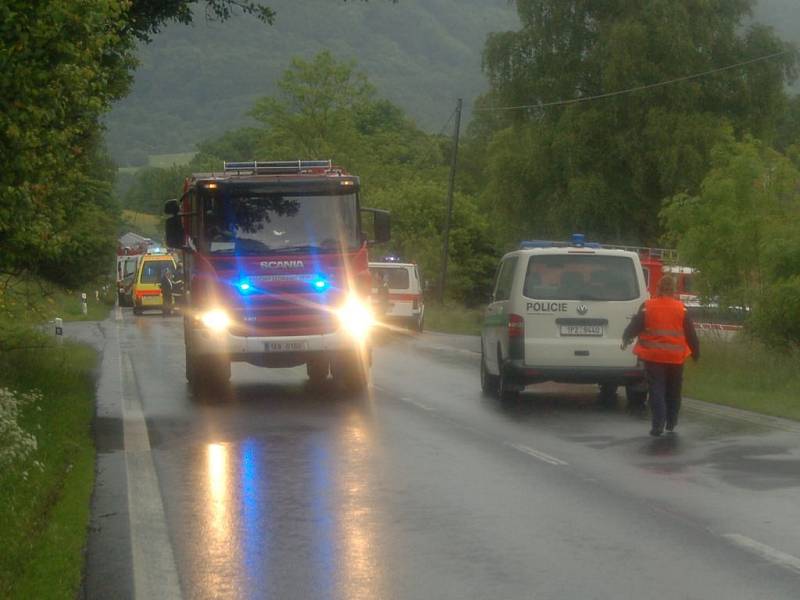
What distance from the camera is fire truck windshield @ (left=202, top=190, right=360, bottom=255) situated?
18438 mm

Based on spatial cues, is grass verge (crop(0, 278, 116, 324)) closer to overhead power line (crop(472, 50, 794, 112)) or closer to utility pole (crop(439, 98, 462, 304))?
utility pole (crop(439, 98, 462, 304))

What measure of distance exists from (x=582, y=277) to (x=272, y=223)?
4125mm

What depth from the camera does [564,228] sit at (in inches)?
2042

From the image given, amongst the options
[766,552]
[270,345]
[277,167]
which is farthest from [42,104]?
[277,167]

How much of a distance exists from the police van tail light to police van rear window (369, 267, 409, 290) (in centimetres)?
2134

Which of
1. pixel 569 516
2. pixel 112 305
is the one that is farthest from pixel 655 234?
pixel 569 516

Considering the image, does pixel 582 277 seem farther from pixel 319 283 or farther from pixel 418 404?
pixel 319 283

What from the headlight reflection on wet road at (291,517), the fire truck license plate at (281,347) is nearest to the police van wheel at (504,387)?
the fire truck license plate at (281,347)

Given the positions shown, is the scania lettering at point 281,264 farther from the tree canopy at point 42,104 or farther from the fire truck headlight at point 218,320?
the tree canopy at point 42,104

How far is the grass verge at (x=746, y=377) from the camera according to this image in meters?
17.9

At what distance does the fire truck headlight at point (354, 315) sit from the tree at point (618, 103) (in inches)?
1237

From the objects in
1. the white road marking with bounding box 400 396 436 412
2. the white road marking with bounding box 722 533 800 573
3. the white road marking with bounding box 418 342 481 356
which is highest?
the white road marking with bounding box 418 342 481 356

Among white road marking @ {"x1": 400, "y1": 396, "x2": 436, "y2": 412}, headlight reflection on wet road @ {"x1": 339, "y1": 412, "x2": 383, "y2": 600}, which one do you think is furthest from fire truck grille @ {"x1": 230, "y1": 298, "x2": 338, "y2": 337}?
headlight reflection on wet road @ {"x1": 339, "y1": 412, "x2": 383, "y2": 600}

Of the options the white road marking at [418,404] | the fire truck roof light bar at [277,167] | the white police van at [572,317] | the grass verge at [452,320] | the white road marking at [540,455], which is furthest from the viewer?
the grass verge at [452,320]
